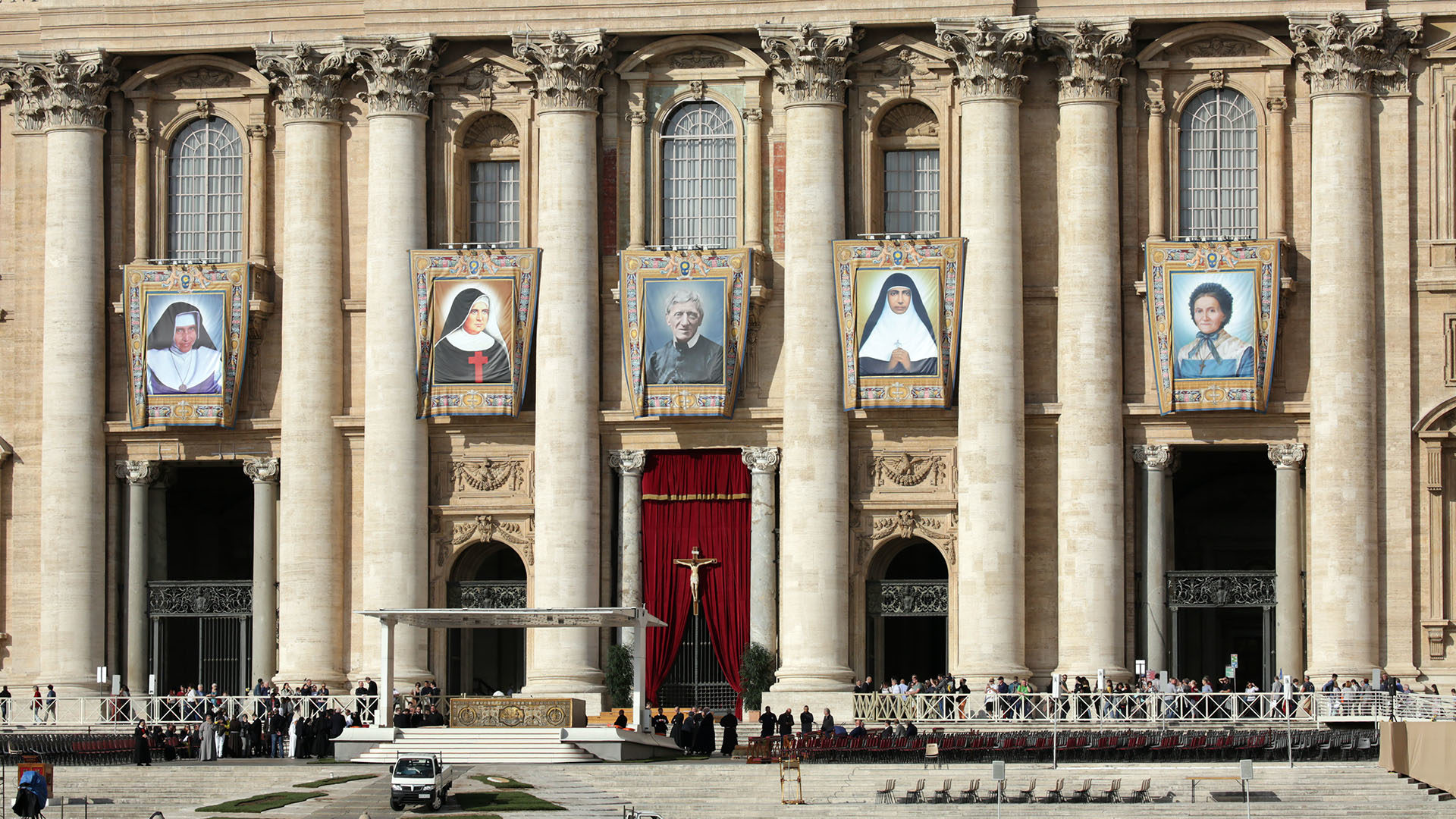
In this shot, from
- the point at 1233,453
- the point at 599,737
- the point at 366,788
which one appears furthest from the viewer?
the point at 1233,453

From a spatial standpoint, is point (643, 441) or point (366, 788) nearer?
point (366, 788)

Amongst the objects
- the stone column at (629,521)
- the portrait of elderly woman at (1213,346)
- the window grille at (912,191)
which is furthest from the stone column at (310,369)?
the portrait of elderly woman at (1213,346)

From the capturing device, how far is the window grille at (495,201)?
67.0 metres

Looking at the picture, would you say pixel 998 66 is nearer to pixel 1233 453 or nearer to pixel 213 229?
pixel 1233 453

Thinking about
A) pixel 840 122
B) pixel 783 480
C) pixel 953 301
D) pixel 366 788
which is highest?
pixel 840 122

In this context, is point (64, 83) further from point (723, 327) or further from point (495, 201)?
point (723, 327)

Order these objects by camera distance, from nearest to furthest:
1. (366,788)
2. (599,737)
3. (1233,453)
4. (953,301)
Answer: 1. (366,788)
2. (599,737)
3. (953,301)
4. (1233,453)

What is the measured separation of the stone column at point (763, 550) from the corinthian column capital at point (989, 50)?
9389mm

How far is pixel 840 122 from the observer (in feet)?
213

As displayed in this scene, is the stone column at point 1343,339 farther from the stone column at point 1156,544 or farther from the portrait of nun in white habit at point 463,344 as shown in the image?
the portrait of nun in white habit at point 463,344

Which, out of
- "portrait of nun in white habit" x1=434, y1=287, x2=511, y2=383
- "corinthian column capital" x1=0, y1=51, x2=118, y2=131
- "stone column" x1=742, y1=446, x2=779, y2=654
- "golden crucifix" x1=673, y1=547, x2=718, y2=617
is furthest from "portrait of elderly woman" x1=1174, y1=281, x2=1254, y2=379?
"corinthian column capital" x1=0, y1=51, x2=118, y2=131

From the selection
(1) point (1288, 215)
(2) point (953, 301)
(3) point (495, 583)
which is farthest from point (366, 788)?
(1) point (1288, 215)

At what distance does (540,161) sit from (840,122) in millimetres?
6891

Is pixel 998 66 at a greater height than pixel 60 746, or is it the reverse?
pixel 998 66
